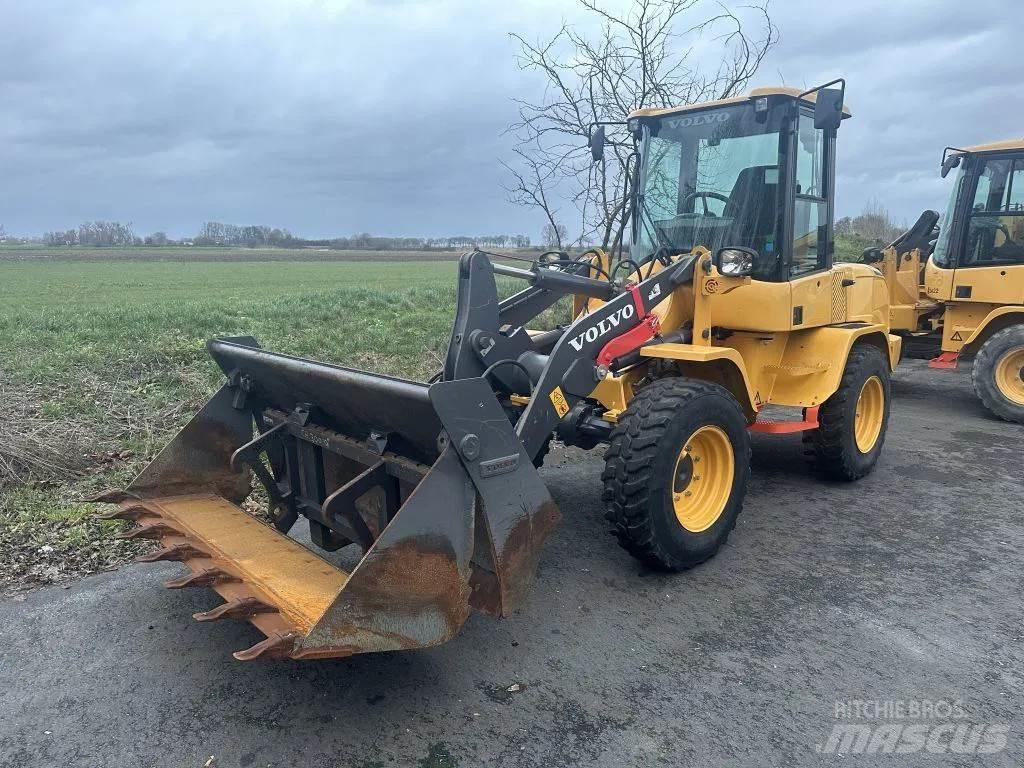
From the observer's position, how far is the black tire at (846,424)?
5.54 metres

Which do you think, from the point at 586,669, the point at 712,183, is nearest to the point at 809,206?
the point at 712,183

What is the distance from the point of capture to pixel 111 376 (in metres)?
7.46

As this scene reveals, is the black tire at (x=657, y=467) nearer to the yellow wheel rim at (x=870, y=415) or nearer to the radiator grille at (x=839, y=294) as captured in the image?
the radiator grille at (x=839, y=294)

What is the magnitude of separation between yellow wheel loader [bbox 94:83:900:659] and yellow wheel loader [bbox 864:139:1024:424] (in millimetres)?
2432

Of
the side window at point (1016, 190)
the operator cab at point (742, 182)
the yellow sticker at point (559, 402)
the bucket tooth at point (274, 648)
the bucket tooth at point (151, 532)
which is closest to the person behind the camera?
the bucket tooth at point (274, 648)

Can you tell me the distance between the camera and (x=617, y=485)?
3922 mm

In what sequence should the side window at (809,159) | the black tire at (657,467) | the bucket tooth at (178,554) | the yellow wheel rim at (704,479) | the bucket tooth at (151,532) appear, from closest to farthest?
the bucket tooth at (178,554) → the bucket tooth at (151,532) → the black tire at (657,467) → the yellow wheel rim at (704,479) → the side window at (809,159)

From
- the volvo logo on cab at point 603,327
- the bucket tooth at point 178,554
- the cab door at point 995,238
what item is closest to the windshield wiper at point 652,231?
the volvo logo on cab at point 603,327

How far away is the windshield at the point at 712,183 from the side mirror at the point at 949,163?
489 cm

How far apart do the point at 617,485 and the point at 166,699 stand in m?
2.28

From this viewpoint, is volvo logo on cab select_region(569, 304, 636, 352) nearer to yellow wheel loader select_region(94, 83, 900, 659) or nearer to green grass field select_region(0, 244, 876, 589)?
yellow wheel loader select_region(94, 83, 900, 659)

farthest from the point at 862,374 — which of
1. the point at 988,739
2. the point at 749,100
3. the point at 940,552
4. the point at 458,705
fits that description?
the point at 458,705

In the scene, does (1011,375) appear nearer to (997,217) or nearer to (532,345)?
(997,217)

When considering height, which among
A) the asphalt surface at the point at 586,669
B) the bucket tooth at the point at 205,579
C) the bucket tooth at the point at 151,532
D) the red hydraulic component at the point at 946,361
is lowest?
the asphalt surface at the point at 586,669
